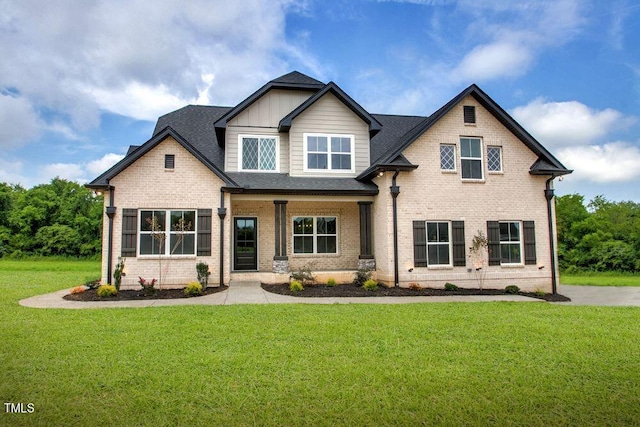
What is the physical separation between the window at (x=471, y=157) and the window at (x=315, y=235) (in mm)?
5454

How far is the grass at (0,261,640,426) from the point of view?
3.76 meters

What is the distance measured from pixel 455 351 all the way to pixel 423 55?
12005 millimetres

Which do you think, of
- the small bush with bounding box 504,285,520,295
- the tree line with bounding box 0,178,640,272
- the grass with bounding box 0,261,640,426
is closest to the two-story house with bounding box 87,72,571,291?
the small bush with bounding box 504,285,520,295

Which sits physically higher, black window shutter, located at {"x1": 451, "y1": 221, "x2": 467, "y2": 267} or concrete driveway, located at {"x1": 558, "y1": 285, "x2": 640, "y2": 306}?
black window shutter, located at {"x1": 451, "y1": 221, "x2": 467, "y2": 267}

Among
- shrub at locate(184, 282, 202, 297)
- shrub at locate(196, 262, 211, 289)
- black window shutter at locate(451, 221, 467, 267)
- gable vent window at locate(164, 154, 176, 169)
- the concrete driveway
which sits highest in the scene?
gable vent window at locate(164, 154, 176, 169)

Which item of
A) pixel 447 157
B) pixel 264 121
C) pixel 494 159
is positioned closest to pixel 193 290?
pixel 264 121

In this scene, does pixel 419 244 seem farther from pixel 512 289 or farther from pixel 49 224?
pixel 49 224

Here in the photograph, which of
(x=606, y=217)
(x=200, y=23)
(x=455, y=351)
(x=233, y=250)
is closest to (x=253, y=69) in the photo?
(x=200, y=23)

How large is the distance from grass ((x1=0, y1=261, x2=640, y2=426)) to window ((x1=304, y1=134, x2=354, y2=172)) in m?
8.03

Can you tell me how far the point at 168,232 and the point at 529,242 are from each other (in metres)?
13.0

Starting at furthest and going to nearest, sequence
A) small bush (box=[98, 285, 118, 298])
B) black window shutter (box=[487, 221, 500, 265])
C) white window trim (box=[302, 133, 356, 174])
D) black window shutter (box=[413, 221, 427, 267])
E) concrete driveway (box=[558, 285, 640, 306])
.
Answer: white window trim (box=[302, 133, 356, 174]) < black window shutter (box=[487, 221, 500, 265]) < black window shutter (box=[413, 221, 427, 267]) < concrete driveway (box=[558, 285, 640, 306]) < small bush (box=[98, 285, 118, 298])

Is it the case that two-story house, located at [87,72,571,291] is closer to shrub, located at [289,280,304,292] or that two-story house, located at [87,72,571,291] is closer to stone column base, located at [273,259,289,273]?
stone column base, located at [273,259,289,273]

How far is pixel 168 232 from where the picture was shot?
12766 millimetres

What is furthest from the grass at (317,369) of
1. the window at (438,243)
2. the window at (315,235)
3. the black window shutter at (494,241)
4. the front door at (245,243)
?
the window at (315,235)
